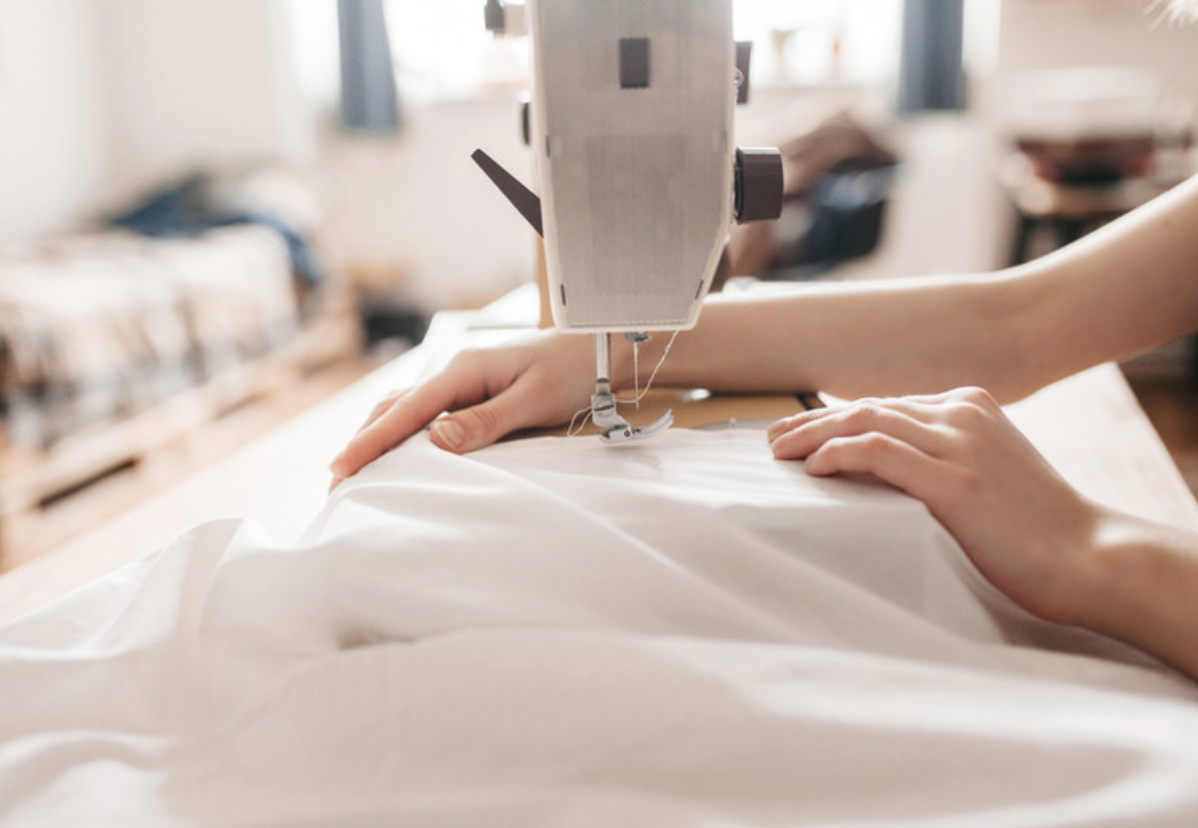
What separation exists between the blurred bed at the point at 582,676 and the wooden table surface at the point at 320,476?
24cm

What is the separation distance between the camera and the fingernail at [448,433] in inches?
25.6

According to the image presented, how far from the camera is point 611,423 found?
0.64 metres

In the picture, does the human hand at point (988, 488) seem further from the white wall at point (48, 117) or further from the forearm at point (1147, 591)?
the white wall at point (48, 117)

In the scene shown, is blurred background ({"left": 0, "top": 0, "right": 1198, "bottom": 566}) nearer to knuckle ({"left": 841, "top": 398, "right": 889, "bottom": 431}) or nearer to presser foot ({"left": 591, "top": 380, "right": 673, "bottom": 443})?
presser foot ({"left": 591, "top": 380, "right": 673, "bottom": 443})

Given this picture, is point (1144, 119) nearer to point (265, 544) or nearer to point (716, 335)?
point (716, 335)

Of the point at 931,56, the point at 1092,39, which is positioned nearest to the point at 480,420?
the point at 931,56

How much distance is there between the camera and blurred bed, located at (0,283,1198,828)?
0.34 meters

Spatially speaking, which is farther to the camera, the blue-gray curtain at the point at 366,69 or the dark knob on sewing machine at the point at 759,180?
the blue-gray curtain at the point at 366,69

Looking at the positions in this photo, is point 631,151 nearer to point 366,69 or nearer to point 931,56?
point 931,56

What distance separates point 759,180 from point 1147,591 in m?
0.32

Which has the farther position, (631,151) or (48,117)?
(48,117)

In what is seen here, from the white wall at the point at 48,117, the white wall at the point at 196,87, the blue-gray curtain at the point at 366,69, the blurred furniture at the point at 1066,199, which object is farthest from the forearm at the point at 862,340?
the white wall at the point at 196,87

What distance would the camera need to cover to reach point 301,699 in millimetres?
400

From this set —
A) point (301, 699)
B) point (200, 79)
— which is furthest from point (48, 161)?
point (301, 699)
